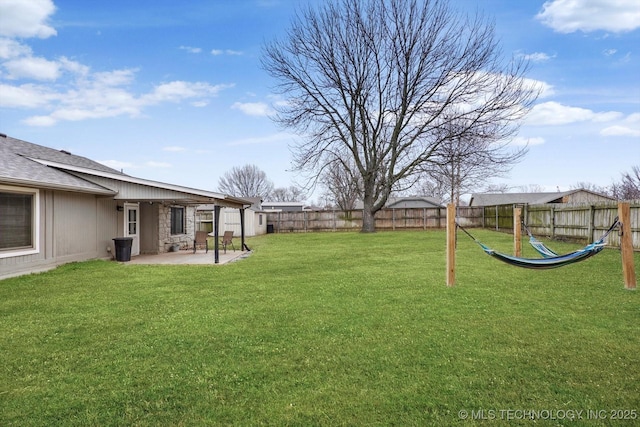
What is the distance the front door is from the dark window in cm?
369

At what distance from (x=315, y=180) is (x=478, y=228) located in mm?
11346

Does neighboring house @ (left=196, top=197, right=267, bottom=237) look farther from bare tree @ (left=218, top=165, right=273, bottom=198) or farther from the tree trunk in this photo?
bare tree @ (left=218, top=165, right=273, bottom=198)

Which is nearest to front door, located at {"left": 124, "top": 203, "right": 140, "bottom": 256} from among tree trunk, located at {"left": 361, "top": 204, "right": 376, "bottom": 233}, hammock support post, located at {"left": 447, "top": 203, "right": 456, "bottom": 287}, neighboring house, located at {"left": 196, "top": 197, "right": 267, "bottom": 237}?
hammock support post, located at {"left": 447, "top": 203, "right": 456, "bottom": 287}

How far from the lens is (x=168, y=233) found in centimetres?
1456

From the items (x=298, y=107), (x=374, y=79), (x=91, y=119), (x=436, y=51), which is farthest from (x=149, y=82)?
(x=436, y=51)

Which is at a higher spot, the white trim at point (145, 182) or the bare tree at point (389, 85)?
the bare tree at point (389, 85)

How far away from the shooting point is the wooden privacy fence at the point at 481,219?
505 inches

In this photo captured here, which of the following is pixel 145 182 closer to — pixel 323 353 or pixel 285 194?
pixel 323 353

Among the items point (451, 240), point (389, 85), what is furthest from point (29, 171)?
point (389, 85)

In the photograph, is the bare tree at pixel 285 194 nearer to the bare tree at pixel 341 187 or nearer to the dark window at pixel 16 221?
the bare tree at pixel 341 187

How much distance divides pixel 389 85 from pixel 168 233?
15031 millimetres

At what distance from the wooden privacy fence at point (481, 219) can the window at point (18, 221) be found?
1616cm

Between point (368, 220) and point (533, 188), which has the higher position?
point (533, 188)

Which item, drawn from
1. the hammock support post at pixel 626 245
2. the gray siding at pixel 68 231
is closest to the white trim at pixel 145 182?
the gray siding at pixel 68 231
